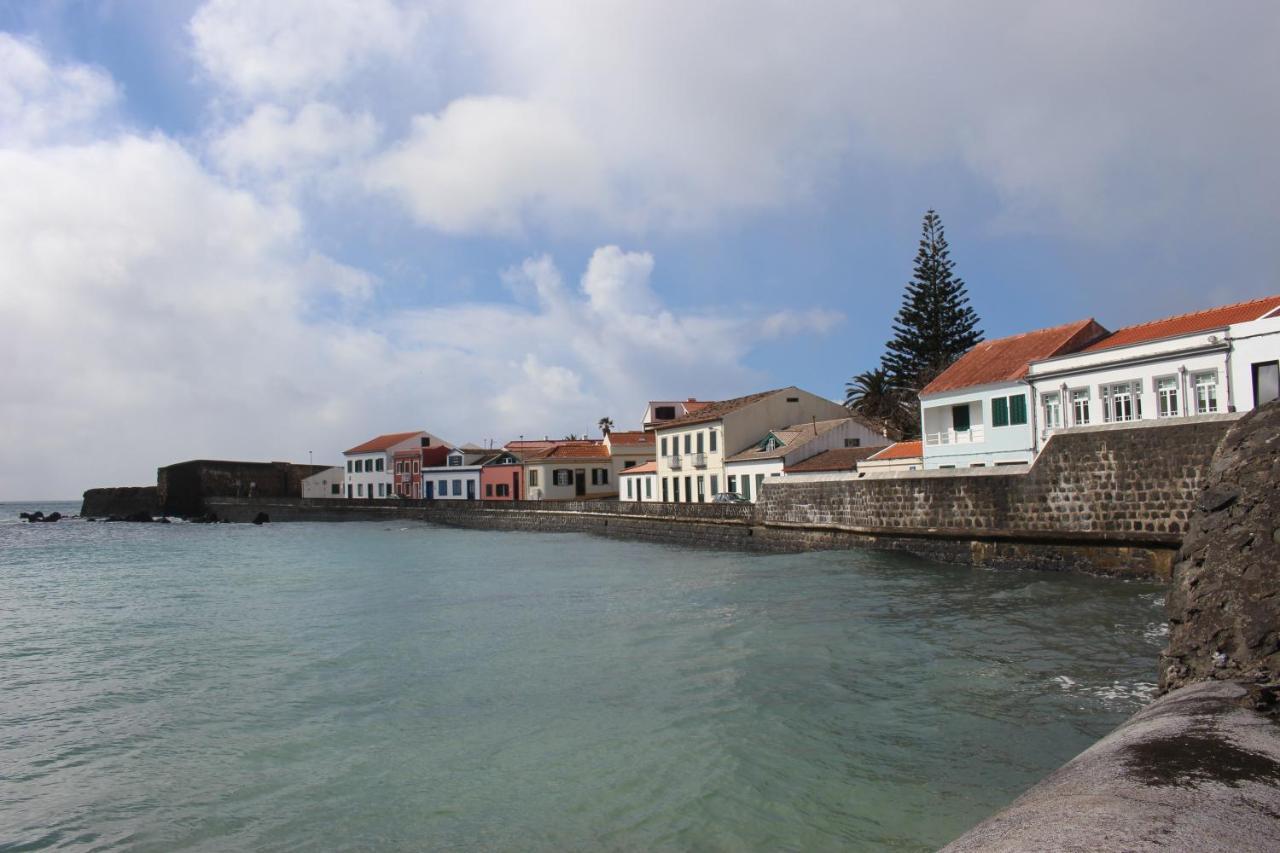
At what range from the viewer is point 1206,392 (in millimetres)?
19781

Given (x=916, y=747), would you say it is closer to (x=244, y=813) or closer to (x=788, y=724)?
(x=788, y=724)

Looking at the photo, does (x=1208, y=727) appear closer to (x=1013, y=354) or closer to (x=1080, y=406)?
(x=1080, y=406)

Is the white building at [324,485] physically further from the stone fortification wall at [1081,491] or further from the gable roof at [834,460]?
the stone fortification wall at [1081,491]

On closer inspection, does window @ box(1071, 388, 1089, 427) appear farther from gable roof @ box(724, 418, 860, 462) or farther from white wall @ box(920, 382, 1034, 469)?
gable roof @ box(724, 418, 860, 462)

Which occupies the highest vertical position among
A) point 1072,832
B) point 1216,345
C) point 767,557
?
point 1216,345

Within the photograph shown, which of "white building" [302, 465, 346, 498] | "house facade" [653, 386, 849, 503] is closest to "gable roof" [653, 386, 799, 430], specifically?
"house facade" [653, 386, 849, 503]

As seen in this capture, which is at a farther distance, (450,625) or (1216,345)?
(1216,345)

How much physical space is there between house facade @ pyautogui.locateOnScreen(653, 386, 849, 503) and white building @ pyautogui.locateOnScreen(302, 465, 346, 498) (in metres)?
46.3

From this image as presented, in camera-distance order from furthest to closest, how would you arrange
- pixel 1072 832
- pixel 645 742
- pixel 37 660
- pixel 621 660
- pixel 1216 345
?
1. pixel 1216 345
2. pixel 37 660
3. pixel 621 660
4. pixel 645 742
5. pixel 1072 832

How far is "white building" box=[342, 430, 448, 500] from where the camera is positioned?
74.4 meters

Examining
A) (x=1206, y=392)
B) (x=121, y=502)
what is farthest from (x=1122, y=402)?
(x=121, y=502)

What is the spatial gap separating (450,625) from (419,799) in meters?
9.02

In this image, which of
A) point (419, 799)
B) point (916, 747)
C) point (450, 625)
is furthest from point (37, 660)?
point (916, 747)

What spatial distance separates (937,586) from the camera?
1717 cm
